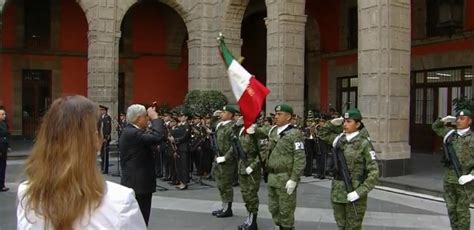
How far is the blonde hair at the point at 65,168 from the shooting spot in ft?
5.98

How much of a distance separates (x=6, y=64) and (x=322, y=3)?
13.4 metres

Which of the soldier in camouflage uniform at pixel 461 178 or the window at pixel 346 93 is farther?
the window at pixel 346 93

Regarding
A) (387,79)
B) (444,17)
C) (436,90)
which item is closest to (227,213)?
(387,79)

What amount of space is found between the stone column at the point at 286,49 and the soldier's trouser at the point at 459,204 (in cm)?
843

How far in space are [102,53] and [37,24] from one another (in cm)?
693

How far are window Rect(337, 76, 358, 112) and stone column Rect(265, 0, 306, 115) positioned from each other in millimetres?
6134

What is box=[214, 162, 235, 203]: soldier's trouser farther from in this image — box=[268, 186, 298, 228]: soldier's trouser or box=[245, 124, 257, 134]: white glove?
box=[268, 186, 298, 228]: soldier's trouser

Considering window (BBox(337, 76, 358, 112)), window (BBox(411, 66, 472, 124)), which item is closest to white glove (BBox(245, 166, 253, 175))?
window (BBox(411, 66, 472, 124))

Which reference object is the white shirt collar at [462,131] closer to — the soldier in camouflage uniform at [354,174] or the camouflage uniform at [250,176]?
the soldier in camouflage uniform at [354,174]

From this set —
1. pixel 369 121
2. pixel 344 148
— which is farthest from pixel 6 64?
pixel 344 148

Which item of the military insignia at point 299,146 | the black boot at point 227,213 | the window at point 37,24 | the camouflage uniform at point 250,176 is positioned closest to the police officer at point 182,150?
the black boot at point 227,213

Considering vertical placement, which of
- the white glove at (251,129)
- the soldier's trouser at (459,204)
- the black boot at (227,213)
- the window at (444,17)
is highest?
the window at (444,17)

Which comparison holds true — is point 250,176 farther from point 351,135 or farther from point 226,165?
point 351,135

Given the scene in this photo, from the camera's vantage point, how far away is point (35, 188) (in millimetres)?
1866
